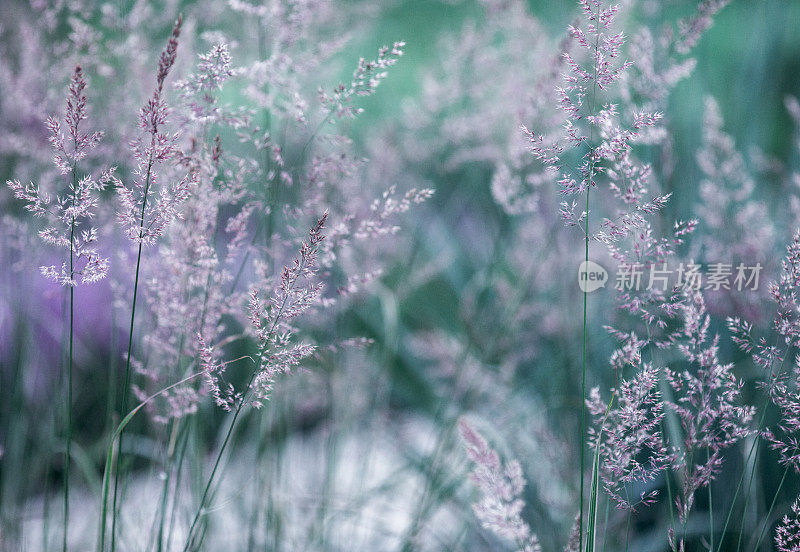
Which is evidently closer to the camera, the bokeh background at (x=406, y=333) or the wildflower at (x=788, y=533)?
the wildflower at (x=788, y=533)

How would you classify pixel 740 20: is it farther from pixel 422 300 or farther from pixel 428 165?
pixel 422 300

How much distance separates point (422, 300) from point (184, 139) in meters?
0.96

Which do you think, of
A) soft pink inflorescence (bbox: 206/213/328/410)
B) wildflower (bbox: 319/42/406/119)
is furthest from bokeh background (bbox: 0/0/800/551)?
soft pink inflorescence (bbox: 206/213/328/410)

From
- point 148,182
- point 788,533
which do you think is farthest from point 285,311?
point 788,533

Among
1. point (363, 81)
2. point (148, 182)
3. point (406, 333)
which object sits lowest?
point (406, 333)

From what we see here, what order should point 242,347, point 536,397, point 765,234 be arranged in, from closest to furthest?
point 765,234 → point 536,397 → point 242,347

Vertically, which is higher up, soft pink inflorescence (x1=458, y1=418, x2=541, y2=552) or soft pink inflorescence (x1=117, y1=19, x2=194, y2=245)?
soft pink inflorescence (x1=117, y1=19, x2=194, y2=245)

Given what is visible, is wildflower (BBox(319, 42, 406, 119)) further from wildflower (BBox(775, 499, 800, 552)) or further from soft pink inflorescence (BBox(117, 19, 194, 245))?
wildflower (BBox(775, 499, 800, 552))

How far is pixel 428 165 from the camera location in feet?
4.99

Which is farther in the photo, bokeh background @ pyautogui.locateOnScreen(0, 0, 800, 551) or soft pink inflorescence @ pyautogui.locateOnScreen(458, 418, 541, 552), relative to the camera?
bokeh background @ pyautogui.locateOnScreen(0, 0, 800, 551)

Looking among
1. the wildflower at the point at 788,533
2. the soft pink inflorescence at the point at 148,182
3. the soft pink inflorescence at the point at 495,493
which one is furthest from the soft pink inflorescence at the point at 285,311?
the wildflower at the point at 788,533

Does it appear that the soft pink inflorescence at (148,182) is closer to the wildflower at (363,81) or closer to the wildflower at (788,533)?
the wildflower at (363,81)

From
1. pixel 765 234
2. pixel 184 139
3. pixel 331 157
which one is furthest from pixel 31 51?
pixel 765 234

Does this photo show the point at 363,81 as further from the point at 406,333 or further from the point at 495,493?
the point at 406,333
